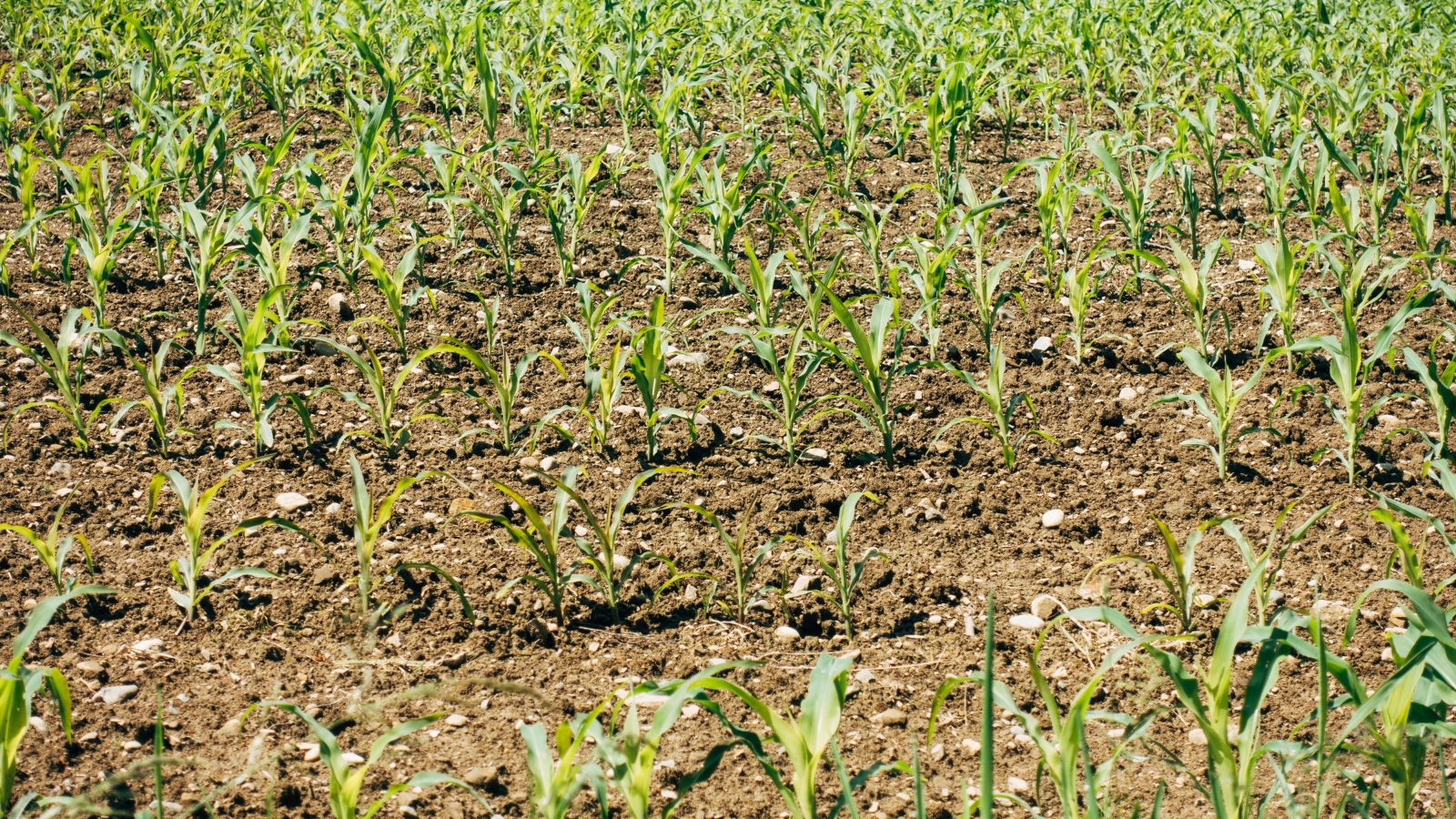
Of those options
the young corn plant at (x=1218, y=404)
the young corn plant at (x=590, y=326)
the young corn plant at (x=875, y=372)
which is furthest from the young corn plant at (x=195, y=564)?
the young corn plant at (x=1218, y=404)

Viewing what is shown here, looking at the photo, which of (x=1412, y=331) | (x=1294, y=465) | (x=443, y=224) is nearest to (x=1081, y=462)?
(x=1294, y=465)

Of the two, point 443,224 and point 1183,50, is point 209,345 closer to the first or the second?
point 443,224

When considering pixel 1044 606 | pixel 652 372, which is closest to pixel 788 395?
pixel 652 372

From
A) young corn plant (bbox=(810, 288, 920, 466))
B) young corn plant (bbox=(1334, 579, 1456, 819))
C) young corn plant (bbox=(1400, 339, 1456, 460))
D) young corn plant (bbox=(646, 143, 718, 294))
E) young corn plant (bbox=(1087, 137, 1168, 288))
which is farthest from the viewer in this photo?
young corn plant (bbox=(646, 143, 718, 294))

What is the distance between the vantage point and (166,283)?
4.02m

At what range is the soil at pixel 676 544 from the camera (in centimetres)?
222

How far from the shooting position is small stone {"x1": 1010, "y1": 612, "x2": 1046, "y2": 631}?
8.43 ft

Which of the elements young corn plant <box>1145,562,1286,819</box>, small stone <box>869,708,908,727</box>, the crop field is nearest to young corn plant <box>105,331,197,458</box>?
the crop field

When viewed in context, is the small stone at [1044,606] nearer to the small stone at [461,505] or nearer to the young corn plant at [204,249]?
the small stone at [461,505]

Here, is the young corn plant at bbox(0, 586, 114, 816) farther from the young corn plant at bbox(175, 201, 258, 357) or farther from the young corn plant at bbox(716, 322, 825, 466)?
the young corn plant at bbox(175, 201, 258, 357)

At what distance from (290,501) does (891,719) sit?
1.55m

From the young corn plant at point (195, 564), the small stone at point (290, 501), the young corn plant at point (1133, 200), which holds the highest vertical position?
the young corn plant at point (1133, 200)

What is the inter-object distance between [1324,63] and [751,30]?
2928 millimetres

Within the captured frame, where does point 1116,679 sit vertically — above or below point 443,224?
below
